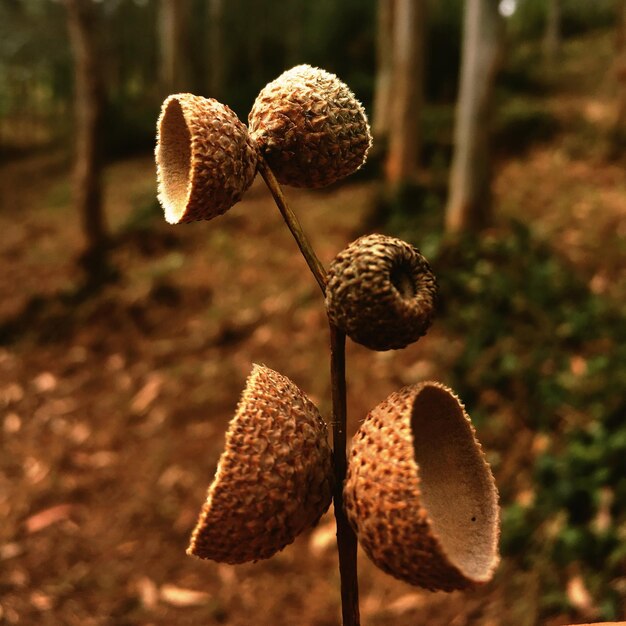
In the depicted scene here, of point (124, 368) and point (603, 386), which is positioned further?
point (124, 368)

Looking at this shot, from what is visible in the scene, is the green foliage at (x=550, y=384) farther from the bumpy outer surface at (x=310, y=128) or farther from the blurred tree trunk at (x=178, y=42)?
the blurred tree trunk at (x=178, y=42)

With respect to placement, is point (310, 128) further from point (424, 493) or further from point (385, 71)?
point (385, 71)

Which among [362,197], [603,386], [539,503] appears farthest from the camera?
[362,197]

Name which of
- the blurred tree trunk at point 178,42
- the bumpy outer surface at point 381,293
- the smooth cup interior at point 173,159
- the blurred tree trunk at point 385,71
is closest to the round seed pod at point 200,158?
the smooth cup interior at point 173,159

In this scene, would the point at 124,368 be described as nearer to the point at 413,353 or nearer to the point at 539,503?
the point at 413,353

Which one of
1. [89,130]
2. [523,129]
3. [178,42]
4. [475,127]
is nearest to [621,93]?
[523,129]

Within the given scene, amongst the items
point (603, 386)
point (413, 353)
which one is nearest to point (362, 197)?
point (413, 353)

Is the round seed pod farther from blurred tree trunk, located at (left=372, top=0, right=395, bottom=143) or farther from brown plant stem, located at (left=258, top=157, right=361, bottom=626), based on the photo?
blurred tree trunk, located at (left=372, top=0, right=395, bottom=143)
